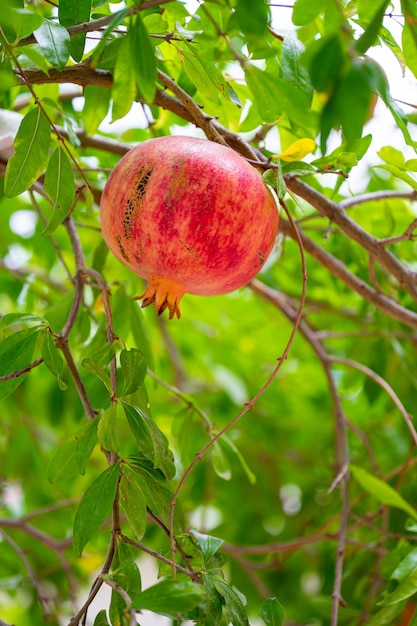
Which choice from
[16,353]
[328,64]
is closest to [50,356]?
[16,353]

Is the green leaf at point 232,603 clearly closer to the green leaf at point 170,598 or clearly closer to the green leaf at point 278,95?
the green leaf at point 170,598

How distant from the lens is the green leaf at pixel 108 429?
53 cm

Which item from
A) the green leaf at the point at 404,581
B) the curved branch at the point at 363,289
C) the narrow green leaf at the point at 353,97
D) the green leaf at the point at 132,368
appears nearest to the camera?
the narrow green leaf at the point at 353,97

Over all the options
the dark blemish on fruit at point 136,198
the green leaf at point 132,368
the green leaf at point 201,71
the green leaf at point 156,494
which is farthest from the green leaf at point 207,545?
the green leaf at point 201,71

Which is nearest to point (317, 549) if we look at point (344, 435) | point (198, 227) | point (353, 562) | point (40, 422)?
point (353, 562)

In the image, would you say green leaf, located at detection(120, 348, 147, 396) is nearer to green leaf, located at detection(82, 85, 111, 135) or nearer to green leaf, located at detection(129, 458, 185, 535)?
green leaf, located at detection(129, 458, 185, 535)

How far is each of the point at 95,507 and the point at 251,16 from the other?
35 cm

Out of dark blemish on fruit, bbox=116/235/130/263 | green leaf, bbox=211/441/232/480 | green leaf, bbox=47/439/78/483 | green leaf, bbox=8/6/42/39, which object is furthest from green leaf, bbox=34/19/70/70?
green leaf, bbox=211/441/232/480

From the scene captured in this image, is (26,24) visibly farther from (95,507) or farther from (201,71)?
(95,507)

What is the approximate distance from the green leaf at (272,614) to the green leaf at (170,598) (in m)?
0.11

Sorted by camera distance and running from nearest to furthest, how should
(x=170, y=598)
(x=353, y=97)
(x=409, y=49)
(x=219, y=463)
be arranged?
1. (x=353, y=97)
2. (x=170, y=598)
3. (x=409, y=49)
4. (x=219, y=463)

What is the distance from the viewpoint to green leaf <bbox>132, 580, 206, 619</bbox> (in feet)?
1.44

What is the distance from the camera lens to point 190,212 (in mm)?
492

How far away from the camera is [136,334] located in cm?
82
